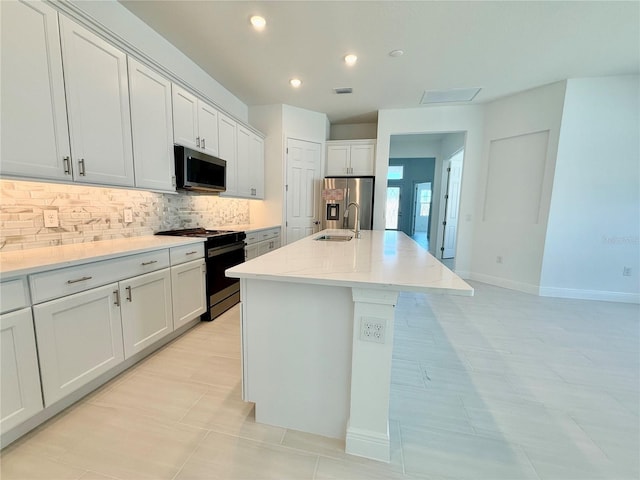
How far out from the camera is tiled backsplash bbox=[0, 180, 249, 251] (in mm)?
1569

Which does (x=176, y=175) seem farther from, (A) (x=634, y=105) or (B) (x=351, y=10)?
(A) (x=634, y=105)

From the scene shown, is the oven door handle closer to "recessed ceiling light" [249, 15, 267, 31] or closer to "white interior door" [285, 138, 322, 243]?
"white interior door" [285, 138, 322, 243]

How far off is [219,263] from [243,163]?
66.2 inches

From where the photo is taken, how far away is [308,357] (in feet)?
4.30

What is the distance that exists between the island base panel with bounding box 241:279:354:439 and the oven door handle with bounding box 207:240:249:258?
139cm

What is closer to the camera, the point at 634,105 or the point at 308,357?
the point at 308,357

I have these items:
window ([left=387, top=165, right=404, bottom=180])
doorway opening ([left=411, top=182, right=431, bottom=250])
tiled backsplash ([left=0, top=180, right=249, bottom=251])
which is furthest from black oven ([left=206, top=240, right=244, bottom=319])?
window ([left=387, top=165, right=404, bottom=180])

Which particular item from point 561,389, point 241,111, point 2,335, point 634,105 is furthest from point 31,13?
point 634,105

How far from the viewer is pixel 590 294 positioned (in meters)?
3.50

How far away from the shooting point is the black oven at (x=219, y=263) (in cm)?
256

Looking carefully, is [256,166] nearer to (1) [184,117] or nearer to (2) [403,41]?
(1) [184,117]

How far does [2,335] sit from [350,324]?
61.5 inches

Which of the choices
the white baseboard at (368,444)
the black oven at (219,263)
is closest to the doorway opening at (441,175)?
the black oven at (219,263)

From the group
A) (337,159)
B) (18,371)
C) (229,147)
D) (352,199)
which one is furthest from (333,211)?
(18,371)
